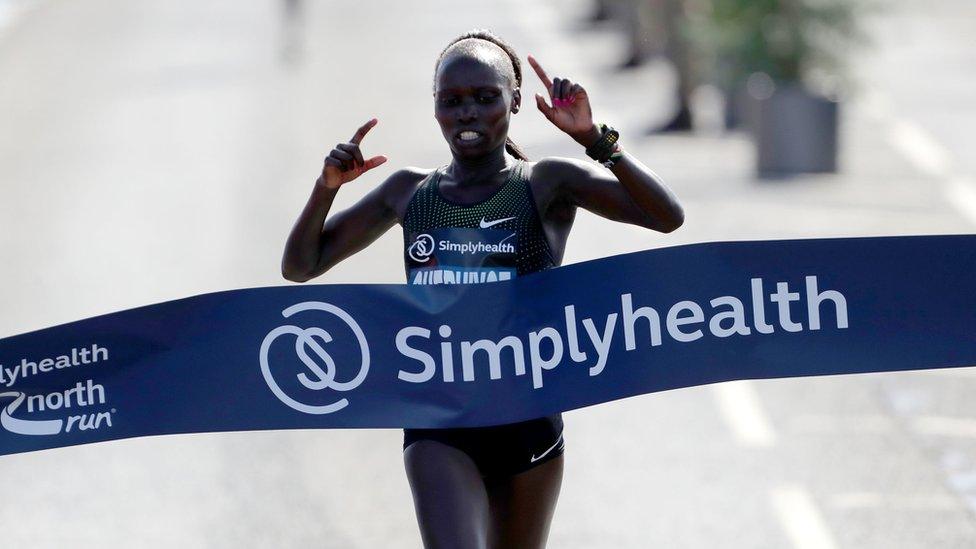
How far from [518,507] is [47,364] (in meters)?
1.61

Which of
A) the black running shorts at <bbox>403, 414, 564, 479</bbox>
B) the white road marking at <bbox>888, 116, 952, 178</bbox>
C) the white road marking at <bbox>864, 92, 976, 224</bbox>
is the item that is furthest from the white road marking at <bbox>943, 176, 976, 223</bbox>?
the black running shorts at <bbox>403, 414, 564, 479</bbox>

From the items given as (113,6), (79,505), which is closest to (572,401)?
(79,505)

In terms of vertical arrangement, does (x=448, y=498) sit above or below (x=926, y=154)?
below

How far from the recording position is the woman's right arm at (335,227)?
5355mm

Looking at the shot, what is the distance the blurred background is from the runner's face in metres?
3.43

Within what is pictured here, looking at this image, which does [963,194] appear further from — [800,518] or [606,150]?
[606,150]

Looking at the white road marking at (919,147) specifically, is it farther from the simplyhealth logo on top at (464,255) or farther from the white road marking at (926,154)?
the simplyhealth logo on top at (464,255)

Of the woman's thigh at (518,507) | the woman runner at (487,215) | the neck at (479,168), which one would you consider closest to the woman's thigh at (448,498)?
the woman runner at (487,215)

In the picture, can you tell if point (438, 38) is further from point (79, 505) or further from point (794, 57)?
point (79, 505)

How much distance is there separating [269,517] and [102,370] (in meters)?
2.99

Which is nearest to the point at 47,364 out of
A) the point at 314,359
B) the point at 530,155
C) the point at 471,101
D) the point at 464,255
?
the point at 314,359

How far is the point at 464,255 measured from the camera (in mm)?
5328

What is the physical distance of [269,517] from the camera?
28.1 ft

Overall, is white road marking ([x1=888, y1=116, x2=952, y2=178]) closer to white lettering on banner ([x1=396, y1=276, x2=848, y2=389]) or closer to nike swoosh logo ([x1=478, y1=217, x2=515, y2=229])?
white lettering on banner ([x1=396, y1=276, x2=848, y2=389])
